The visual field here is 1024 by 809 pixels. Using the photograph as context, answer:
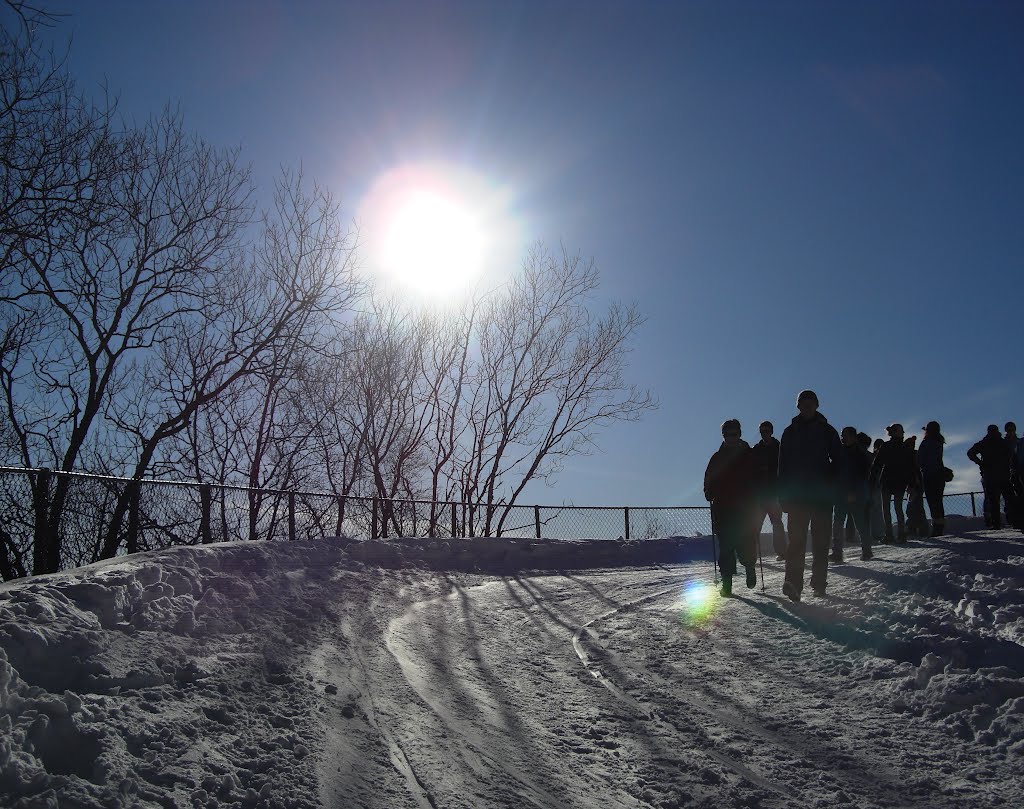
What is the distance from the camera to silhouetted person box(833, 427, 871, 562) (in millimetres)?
9711

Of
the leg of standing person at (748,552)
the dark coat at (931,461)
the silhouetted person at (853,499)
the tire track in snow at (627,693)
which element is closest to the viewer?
the tire track in snow at (627,693)

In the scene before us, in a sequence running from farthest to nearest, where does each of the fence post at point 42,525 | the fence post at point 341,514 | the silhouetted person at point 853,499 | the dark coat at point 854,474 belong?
the fence post at point 341,514
the dark coat at point 854,474
the silhouetted person at point 853,499
the fence post at point 42,525

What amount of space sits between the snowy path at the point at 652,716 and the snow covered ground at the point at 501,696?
0.02 m

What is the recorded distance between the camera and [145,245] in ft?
57.0

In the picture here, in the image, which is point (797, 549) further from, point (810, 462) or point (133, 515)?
point (133, 515)

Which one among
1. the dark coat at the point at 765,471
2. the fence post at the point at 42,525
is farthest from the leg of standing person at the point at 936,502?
the fence post at the point at 42,525

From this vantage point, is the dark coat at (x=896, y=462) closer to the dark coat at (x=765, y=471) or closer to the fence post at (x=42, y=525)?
the dark coat at (x=765, y=471)

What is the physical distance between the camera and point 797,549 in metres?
7.42

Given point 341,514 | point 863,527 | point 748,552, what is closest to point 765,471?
point 748,552

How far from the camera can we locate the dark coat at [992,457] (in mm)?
11375

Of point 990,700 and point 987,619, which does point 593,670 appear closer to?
point 990,700

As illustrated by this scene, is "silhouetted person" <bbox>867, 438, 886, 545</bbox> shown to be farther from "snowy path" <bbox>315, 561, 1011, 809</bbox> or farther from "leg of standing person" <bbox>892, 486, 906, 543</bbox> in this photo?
"snowy path" <bbox>315, 561, 1011, 809</bbox>

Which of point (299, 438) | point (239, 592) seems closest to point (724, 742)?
point (239, 592)

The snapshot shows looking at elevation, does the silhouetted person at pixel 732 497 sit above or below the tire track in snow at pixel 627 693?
above
